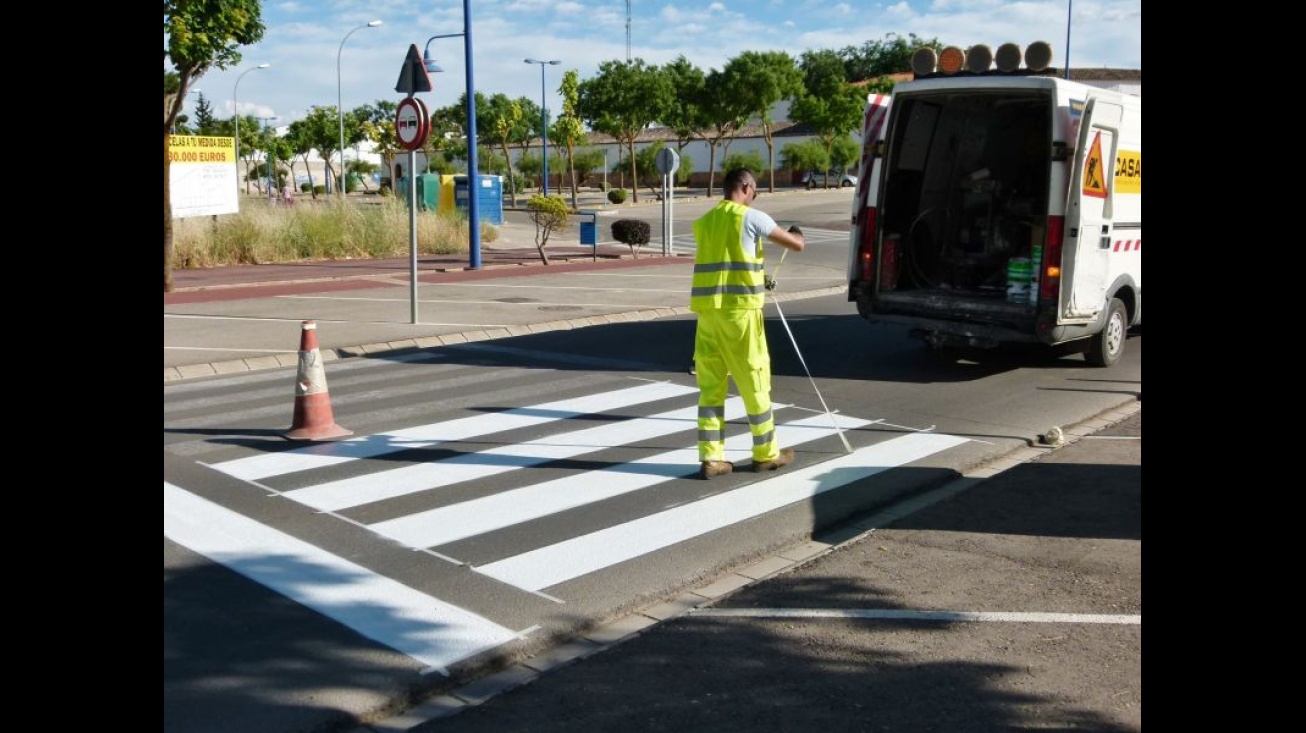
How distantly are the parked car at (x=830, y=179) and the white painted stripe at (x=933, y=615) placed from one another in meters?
64.4

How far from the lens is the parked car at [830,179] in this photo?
6944 centimetres

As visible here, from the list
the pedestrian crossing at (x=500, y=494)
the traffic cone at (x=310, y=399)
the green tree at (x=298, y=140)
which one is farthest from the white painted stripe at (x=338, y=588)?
→ the green tree at (x=298, y=140)

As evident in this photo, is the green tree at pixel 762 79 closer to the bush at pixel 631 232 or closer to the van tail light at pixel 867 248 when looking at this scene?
the bush at pixel 631 232

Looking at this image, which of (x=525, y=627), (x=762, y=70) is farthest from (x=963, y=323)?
(x=762, y=70)

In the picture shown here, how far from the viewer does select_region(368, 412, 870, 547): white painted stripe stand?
256 inches

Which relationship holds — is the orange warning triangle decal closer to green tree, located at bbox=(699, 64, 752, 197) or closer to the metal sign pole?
the metal sign pole

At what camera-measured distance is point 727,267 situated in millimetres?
7312

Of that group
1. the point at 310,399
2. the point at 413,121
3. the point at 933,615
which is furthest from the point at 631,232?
the point at 933,615

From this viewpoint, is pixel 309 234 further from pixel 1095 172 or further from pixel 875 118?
pixel 1095 172

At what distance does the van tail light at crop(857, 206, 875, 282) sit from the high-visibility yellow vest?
456cm

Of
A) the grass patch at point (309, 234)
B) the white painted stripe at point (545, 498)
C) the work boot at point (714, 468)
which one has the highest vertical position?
the grass patch at point (309, 234)

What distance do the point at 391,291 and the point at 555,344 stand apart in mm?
6619

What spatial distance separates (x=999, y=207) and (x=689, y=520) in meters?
6.89
